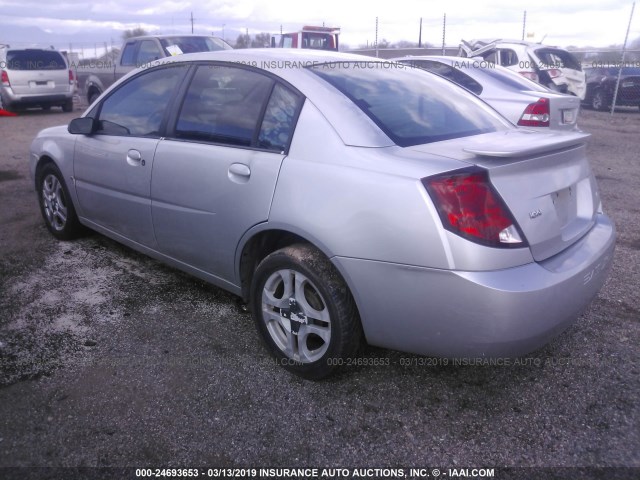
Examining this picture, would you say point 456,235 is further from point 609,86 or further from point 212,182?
point 609,86

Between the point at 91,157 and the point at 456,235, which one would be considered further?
the point at 91,157

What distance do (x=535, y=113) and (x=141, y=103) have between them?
15.9 ft

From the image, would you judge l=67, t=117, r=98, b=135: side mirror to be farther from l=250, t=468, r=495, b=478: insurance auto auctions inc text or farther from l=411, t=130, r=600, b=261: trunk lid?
l=250, t=468, r=495, b=478: insurance auto auctions inc text

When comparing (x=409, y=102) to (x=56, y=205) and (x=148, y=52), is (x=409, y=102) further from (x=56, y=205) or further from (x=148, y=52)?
(x=148, y=52)

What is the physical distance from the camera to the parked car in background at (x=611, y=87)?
51.0 ft

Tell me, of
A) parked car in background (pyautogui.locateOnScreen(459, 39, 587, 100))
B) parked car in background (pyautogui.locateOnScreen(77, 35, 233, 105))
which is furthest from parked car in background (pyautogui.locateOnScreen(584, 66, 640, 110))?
parked car in background (pyautogui.locateOnScreen(77, 35, 233, 105))

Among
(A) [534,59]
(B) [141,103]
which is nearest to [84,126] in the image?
(B) [141,103]

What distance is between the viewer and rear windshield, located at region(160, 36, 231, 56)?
35.5 feet

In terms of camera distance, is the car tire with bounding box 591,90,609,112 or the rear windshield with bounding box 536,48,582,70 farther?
the car tire with bounding box 591,90,609,112

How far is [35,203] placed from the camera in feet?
19.9

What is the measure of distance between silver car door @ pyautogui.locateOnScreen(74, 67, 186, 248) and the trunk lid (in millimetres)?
1860

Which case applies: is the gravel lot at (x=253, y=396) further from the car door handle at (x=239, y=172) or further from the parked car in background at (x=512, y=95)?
the parked car in background at (x=512, y=95)

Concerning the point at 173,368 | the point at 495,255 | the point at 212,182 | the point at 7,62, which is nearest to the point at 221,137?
the point at 212,182

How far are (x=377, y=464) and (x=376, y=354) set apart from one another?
0.84m
